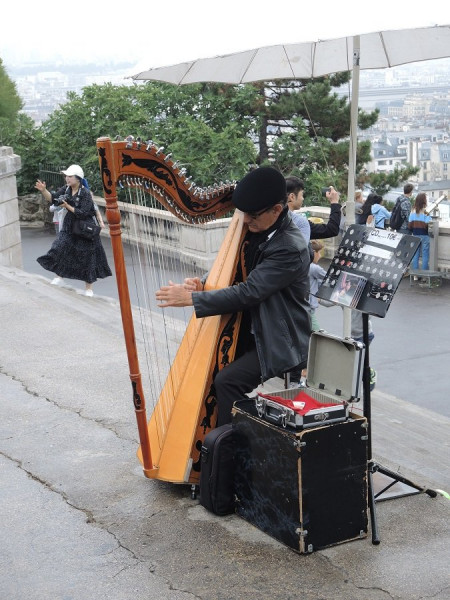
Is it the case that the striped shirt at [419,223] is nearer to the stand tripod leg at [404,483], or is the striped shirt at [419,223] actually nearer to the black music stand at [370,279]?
the black music stand at [370,279]

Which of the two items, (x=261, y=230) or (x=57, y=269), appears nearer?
(x=261, y=230)

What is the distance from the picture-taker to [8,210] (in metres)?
13.1

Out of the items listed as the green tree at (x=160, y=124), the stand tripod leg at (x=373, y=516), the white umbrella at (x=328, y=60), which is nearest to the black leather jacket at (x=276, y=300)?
the stand tripod leg at (x=373, y=516)

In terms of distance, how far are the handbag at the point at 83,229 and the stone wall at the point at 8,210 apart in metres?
2.71

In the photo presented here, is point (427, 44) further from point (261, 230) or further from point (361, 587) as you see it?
point (361, 587)

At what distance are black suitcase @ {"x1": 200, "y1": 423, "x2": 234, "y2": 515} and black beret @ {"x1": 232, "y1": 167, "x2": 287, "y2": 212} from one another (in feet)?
3.64

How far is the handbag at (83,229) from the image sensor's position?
10234 mm

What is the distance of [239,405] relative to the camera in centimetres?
455

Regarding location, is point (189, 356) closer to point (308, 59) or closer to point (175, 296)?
point (175, 296)

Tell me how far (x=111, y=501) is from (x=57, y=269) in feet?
19.8

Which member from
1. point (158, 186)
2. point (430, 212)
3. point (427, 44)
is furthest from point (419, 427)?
point (430, 212)

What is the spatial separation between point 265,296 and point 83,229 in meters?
6.03

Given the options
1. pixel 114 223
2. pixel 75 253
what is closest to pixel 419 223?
pixel 75 253

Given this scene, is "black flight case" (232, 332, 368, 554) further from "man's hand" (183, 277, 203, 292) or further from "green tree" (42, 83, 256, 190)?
A: "green tree" (42, 83, 256, 190)
